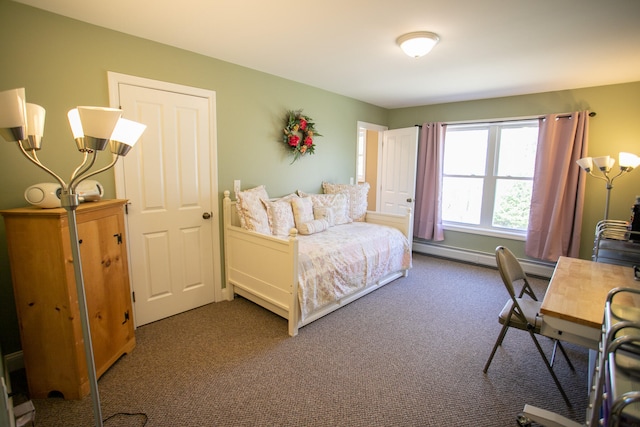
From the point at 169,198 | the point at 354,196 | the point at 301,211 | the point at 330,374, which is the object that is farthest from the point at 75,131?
the point at 354,196

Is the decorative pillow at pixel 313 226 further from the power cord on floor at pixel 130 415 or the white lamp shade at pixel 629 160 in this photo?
the white lamp shade at pixel 629 160

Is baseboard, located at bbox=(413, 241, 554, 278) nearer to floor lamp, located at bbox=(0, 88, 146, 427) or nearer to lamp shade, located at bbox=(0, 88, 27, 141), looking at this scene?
floor lamp, located at bbox=(0, 88, 146, 427)

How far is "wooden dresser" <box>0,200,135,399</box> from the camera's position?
1688 mm

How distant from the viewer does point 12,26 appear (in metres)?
1.89

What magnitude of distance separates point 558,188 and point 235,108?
3.89 meters

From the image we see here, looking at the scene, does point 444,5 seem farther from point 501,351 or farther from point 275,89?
point 501,351

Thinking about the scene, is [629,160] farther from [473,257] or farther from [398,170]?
[398,170]

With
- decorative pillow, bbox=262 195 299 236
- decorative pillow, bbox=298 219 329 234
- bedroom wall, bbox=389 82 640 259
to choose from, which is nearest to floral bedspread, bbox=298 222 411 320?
decorative pillow, bbox=298 219 329 234

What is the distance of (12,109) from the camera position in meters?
1.04

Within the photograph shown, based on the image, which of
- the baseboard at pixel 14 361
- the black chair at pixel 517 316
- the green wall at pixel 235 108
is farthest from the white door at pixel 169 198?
the black chair at pixel 517 316

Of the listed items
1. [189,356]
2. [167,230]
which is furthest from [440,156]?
[189,356]

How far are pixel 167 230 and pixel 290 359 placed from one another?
1.54m

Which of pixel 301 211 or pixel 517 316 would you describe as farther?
pixel 301 211

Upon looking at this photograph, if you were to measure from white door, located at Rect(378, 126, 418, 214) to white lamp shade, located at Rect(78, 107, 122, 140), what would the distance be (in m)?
3.99
